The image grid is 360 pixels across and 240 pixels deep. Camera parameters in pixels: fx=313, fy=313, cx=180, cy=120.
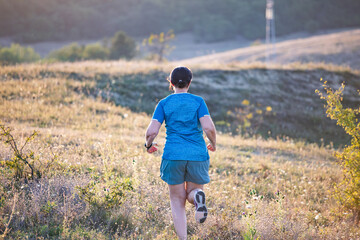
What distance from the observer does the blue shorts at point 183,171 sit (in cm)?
373

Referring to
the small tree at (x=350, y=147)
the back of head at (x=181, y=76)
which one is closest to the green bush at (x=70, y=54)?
the small tree at (x=350, y=147)

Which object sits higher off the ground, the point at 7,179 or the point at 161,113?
the point at 161,113

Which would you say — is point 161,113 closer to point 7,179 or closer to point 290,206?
point 7,179

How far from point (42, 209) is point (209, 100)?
15586 millimetres

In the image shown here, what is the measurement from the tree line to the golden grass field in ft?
226

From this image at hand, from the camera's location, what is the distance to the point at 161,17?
276ft

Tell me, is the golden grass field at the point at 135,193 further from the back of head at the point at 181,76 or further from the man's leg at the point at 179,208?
the back of head at the point at 181,76

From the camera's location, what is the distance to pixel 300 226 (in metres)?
4.73

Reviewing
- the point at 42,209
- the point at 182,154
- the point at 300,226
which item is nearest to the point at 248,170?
the point at 300,226

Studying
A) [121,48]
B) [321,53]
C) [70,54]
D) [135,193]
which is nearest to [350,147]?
[135,193]

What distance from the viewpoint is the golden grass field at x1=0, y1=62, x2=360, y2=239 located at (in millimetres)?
4168

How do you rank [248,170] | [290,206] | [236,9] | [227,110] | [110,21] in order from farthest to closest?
[236,9], [110,21], [227,110], [248,170], [290,206]

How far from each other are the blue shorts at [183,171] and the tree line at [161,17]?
247 ft

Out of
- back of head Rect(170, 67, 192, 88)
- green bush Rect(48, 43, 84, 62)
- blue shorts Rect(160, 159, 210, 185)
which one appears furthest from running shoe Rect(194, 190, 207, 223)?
green bush Rect(48, 43, 84, 62)
